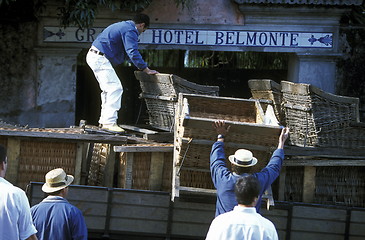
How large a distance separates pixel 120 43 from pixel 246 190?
5015 millimetres

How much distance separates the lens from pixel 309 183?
31.3 ft

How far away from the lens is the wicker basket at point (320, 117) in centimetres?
961

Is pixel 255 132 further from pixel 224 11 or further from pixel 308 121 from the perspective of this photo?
pixel 224 11

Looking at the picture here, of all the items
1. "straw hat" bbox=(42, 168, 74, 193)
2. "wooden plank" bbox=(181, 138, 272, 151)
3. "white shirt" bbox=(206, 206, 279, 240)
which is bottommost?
"white shirt" bbox=(206, 206, 279, 240)

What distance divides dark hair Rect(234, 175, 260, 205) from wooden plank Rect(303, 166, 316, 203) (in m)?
3.68

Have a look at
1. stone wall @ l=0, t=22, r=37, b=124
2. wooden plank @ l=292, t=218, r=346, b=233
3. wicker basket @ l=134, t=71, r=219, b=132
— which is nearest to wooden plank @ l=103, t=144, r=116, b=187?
wicker basket @ l=134, t=71, r=219, b=132

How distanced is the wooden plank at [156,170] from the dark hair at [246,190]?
136 inches

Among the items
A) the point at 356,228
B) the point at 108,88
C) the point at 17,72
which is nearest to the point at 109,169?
the point at 108,88

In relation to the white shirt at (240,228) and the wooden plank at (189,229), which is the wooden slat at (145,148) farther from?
the white shirt at (240,228)

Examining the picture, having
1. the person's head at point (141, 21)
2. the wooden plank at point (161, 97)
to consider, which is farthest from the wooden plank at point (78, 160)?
the person's head at point (141, 21)

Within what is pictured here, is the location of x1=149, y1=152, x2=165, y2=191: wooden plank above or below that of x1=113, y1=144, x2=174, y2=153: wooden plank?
below

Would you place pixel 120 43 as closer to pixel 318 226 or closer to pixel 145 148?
pixel 145 148

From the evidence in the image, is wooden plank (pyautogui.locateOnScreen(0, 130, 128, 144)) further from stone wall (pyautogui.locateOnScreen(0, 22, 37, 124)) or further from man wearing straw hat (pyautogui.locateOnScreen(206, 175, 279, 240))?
stone wall (pyautogui.locateOnScreen(0, 22, 37, 124))

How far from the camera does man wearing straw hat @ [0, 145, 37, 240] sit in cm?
585
